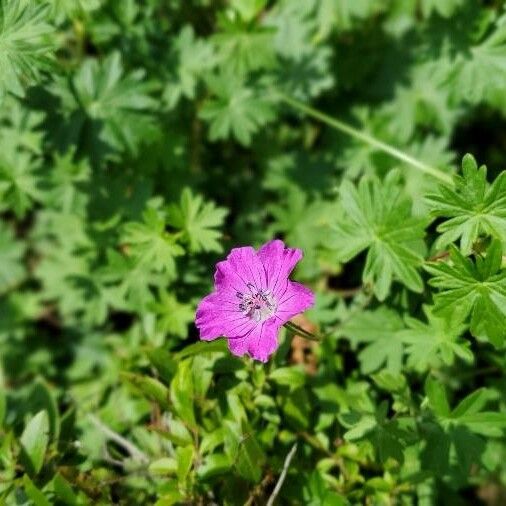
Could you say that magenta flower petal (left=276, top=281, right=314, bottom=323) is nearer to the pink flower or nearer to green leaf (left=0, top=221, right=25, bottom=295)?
the pink flower

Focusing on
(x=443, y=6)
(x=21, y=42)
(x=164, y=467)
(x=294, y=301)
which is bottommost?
(x=164, y=467)

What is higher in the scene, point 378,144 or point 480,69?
point 480,69

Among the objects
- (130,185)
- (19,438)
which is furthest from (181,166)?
(19,438)

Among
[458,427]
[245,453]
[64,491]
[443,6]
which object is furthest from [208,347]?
[443,6]

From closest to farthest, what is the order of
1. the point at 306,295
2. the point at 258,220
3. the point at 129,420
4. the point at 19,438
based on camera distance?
the point at 306,295 → the point at 19,438 → the point at 129,420 → the point at 258,220

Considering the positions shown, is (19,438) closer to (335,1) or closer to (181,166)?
(181,166)

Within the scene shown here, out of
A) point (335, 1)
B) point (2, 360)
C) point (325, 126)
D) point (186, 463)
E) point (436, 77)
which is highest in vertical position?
point (335, 1)

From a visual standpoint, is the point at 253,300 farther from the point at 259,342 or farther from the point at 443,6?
the point at 443,6

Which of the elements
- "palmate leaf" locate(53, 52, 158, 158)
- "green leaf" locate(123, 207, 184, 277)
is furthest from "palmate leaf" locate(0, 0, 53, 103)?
"green leaf" locate(123, 207, 184, 277)
